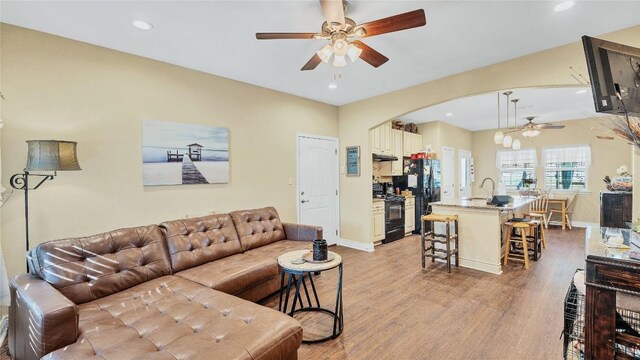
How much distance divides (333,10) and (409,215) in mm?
5143

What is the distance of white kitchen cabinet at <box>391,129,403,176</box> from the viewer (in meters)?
6.14

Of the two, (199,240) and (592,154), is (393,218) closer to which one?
(199,240)

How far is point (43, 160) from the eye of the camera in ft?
7.35

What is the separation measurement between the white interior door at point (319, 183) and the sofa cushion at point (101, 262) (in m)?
2.47

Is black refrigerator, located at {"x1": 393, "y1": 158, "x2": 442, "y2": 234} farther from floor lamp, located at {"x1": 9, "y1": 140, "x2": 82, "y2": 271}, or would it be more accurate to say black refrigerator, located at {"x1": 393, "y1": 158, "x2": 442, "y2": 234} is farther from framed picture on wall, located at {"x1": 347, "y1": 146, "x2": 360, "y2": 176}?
floor lamp, located at {"x1": 9, "y1": 140, "x2": 82, "y2": 271}

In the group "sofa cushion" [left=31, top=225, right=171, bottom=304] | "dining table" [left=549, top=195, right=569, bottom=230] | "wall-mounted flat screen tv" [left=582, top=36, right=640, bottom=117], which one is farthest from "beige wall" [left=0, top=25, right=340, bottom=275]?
"dining table" [left=549, top=195, right=569, bottom=230]

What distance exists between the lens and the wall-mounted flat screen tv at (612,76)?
150 centimetres

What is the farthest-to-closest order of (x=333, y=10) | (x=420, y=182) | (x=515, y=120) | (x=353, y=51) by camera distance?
(x=515, y=120) < (x=420, y=182) < (x=353, y=51) < (x=333, y=10)

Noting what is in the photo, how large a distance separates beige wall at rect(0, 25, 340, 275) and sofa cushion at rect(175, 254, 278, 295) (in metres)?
1.01

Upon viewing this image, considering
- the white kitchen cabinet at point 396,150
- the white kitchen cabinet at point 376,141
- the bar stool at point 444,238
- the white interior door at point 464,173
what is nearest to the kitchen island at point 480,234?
the bar stool at point 444,238

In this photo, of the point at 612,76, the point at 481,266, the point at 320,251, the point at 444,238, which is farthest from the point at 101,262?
the point at 481,266

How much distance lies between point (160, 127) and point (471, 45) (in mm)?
3571

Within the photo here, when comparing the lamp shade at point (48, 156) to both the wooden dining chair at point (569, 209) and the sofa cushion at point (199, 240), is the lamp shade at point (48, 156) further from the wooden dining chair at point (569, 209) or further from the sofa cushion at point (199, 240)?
the wooden dining chair at point (569, 209)

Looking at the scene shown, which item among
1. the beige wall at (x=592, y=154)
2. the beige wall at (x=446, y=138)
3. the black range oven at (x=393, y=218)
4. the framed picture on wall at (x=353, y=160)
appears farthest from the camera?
the beige wall at (x=446, y=138)
